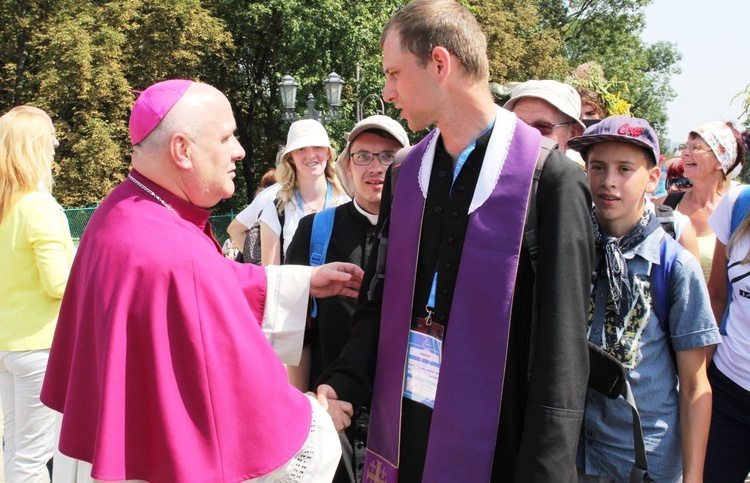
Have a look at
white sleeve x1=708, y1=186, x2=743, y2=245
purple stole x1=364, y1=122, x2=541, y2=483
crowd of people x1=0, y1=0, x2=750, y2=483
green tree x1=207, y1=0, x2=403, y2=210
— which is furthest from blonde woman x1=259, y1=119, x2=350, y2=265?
green tree x1=207, y1=0, x2=403, y2=210

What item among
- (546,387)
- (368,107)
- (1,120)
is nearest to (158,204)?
(546,387)

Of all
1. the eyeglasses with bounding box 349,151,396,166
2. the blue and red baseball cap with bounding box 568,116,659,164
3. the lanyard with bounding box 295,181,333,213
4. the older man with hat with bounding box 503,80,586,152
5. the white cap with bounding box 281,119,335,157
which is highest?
the older man with hat with bounding box 503,80,586,152

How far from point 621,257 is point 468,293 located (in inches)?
24.8

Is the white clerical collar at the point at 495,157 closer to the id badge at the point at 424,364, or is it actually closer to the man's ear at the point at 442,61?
the man's ear at the point at 442,61

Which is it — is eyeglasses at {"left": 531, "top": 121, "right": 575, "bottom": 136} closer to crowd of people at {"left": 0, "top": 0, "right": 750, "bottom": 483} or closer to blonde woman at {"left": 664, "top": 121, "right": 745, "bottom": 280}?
crowd of people at {"left": 0, "top": 0, "right": 750, "bottom": 483}

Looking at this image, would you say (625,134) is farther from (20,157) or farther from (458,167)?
(20,157)

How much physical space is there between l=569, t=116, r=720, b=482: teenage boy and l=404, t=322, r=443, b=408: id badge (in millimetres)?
583

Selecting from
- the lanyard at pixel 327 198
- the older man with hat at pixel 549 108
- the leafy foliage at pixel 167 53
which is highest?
the leafy foliage at pixel 167 53

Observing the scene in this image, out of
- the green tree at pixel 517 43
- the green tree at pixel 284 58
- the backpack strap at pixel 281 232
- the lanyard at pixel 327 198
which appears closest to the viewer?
the backpack strap at pixel 281 232

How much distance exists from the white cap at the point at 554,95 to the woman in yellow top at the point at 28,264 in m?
2.61

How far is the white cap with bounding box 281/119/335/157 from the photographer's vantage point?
471cm

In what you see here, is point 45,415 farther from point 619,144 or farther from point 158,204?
point 619,144

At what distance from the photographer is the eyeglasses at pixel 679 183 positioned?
18.0ft

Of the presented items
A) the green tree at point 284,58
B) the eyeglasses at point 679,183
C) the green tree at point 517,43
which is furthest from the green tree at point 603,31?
the eyeglasses at point 679,183
